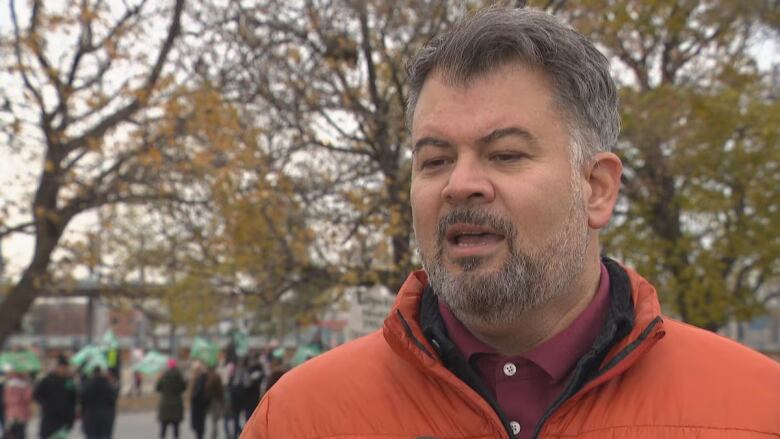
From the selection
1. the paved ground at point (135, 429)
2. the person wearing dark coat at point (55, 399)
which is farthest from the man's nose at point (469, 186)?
the paved ground at point (135, 429)

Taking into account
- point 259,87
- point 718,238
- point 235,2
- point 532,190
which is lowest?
point 532,190

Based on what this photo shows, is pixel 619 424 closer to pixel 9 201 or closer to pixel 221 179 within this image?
pixel 221 179

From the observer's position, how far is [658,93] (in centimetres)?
1395

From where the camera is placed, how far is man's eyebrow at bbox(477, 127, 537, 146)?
1943mm

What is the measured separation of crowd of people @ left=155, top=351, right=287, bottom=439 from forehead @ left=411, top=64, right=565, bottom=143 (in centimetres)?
1375

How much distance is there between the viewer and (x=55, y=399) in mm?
14469

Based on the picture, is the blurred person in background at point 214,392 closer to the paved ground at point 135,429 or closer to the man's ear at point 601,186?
the paved ground at point 135,429

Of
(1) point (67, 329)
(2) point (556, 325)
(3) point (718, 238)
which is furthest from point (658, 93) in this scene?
(1) point (67, 329)

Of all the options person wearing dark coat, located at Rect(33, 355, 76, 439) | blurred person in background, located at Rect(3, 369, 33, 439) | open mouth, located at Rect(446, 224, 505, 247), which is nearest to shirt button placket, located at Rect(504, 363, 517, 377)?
open mouth, located at Rect(446, 224, 505, 247)

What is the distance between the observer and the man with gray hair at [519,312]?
1.90 meters

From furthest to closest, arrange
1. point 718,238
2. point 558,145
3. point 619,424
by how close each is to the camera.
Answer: point 718,238
point 558,145
point 619,424

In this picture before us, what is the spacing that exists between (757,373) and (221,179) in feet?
32.5

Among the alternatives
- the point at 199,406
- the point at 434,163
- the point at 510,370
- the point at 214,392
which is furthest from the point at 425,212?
the point at 214,392

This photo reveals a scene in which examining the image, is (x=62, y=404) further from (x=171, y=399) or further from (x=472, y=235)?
(x=472, y=235)
